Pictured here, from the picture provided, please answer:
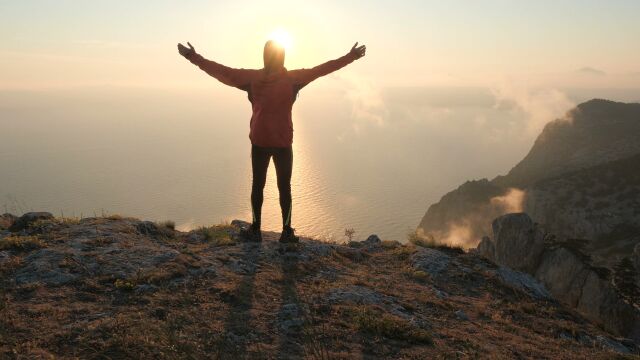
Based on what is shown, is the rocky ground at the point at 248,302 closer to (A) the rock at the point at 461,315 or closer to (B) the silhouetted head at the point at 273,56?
(A) the rock at the point at 461,315

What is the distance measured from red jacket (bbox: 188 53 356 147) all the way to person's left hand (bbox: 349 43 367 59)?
0.89 m

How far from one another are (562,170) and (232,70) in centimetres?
14847

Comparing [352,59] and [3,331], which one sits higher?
[352,59]

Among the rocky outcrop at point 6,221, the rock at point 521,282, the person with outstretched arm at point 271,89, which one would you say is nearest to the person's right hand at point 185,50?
the person with outstretched arm at point 271,89

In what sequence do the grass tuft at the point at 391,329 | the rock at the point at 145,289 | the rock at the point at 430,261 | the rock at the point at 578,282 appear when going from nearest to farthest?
the grass tuft at the point at 391,329
the rock at the point at 145,289
the rock at the point at 430,261
the rock at the point at 578,282

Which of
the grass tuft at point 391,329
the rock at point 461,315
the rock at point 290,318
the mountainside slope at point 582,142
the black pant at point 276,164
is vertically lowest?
the rock at point 461,315

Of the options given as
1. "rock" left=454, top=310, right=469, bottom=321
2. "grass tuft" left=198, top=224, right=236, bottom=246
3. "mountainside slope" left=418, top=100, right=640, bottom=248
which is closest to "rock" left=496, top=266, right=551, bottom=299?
"rock" left=454, top=310, right=469, bottom=321

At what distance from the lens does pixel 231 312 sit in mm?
6047

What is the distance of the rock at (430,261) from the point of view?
33.6 ft

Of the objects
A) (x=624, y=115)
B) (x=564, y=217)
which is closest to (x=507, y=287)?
(x=564, y=217)

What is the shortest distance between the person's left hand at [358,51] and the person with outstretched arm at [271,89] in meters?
0.09

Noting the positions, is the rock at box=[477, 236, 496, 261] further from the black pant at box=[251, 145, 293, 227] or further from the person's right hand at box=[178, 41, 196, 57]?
the person's right hand at box=[178, 41, 196, 57]

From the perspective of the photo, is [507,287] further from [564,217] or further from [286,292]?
[564,217]

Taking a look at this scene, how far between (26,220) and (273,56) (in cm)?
679
